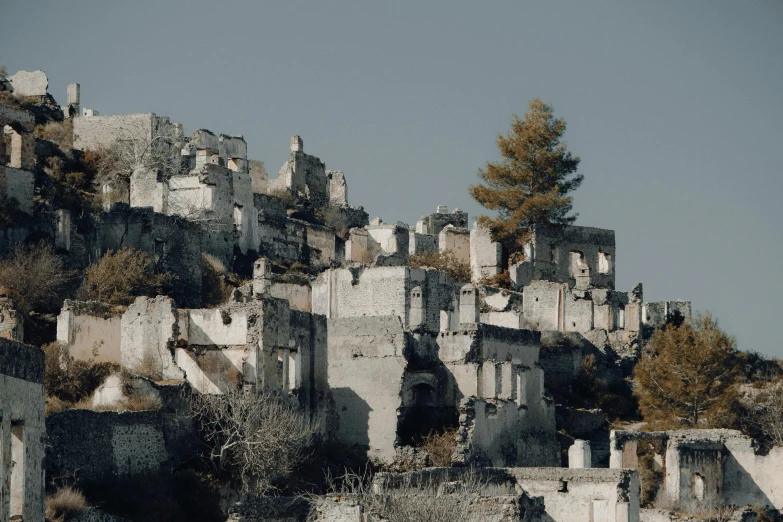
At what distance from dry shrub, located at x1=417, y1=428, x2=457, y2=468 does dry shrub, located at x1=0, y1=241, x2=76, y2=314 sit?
907cm

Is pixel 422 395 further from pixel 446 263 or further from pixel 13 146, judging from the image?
pixel 446 263

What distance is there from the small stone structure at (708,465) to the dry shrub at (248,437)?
1098 centimetres

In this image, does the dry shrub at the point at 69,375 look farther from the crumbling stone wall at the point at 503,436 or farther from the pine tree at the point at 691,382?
the pine tree at the point at 691,382

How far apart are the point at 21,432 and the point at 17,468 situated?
0.51 metres

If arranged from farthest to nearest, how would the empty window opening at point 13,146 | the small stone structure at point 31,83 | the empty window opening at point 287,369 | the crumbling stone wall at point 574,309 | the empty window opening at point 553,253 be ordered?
the small stone structure at point 31,83 < the empty window opening at point 553,253 < the crumbling stone wall at point 574,309 < the empty window opening at point 13,146 < the empty window opening at point 287,369

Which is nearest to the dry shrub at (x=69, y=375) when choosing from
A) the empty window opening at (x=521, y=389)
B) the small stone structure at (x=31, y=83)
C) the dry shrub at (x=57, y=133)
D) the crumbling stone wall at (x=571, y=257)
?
the empty window opening at (x=521, y=389)

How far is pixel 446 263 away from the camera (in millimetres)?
59344

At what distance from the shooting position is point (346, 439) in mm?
42938

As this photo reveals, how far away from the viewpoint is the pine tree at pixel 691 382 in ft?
167

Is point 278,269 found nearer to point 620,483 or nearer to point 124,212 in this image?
point 124,212

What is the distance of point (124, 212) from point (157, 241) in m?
1.16

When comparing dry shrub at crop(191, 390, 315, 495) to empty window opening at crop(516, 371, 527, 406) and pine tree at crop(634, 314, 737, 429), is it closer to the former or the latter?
empty window opening at crop(516, 371, 527, 406)

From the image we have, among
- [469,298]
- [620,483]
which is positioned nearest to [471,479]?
[620,483]

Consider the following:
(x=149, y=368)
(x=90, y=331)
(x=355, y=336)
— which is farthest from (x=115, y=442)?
(x=355, y=336)
